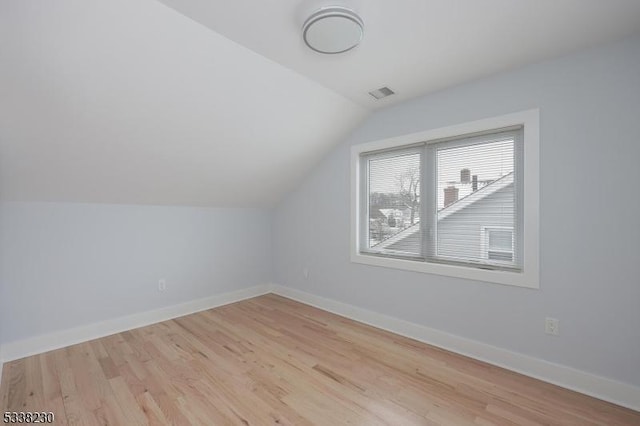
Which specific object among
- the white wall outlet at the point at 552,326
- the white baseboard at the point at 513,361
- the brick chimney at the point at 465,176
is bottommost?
the white baseboard at the point at 513,361

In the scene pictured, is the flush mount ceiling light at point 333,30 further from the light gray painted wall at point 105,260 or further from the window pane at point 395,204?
the light gray painted wall at point 105,260

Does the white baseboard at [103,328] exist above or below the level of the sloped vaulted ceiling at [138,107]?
below

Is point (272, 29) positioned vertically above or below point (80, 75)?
above

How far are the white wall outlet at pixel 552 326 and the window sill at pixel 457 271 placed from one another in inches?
10.0

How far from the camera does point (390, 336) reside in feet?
9.45

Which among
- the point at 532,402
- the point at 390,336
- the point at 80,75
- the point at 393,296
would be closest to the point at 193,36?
the point at 80,75

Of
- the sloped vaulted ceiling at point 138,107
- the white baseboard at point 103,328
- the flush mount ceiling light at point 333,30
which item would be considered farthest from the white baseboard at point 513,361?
the flush mount ceiling light at point 333,30

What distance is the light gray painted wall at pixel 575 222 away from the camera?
73.5 inches

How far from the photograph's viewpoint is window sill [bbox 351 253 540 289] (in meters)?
2.23

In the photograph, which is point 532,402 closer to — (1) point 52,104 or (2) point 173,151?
(2) point 173,151

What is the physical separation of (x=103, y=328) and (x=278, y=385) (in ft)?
6.61

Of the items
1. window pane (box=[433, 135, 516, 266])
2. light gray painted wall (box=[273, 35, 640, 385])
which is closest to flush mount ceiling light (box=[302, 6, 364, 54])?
light gray painted wall (box=[273, 35, 640, 385])

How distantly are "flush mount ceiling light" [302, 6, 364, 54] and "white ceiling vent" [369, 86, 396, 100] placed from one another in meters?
Result: 0.85

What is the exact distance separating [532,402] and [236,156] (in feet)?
10.4
